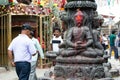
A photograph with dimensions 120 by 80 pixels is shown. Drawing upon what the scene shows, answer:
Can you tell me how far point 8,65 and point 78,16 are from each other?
773cm

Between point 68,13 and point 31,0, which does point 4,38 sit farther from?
point 68,13

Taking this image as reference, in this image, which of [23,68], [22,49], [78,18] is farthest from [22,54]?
[78,18]

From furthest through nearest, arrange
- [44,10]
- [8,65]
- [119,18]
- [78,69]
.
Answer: [119,18]
[44,10]
[8,65]
[78,69]

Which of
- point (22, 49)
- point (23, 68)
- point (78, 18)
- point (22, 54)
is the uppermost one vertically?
point (78, 18)

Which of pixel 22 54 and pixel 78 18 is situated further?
pixel 78 18

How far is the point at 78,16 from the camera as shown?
1012cm

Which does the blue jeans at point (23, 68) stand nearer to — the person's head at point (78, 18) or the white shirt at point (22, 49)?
the white shirt at point (22, 49)

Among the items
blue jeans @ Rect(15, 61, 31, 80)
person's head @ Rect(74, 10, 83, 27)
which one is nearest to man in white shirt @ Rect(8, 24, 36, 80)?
blue jeans @ Rect(15, 61, 31, 80)

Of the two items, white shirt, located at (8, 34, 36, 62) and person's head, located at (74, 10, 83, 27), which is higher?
person's head, located at (74, 10, 83, 27)

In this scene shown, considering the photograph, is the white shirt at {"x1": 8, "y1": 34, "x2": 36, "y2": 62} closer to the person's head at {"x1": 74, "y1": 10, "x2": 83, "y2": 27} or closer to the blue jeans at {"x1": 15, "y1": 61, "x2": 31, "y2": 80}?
the blue jeans at {"x1": 15, "y1": 61, "x2": 31, "y2": 80}

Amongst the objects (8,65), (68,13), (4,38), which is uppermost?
(68,13)

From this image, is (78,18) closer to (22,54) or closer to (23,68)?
(22,54)

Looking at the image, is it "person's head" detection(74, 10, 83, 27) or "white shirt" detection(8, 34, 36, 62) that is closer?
"white shirt" detection(8, 34, 36, 62)

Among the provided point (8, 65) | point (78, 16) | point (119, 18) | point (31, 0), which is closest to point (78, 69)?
point (78, 16)
